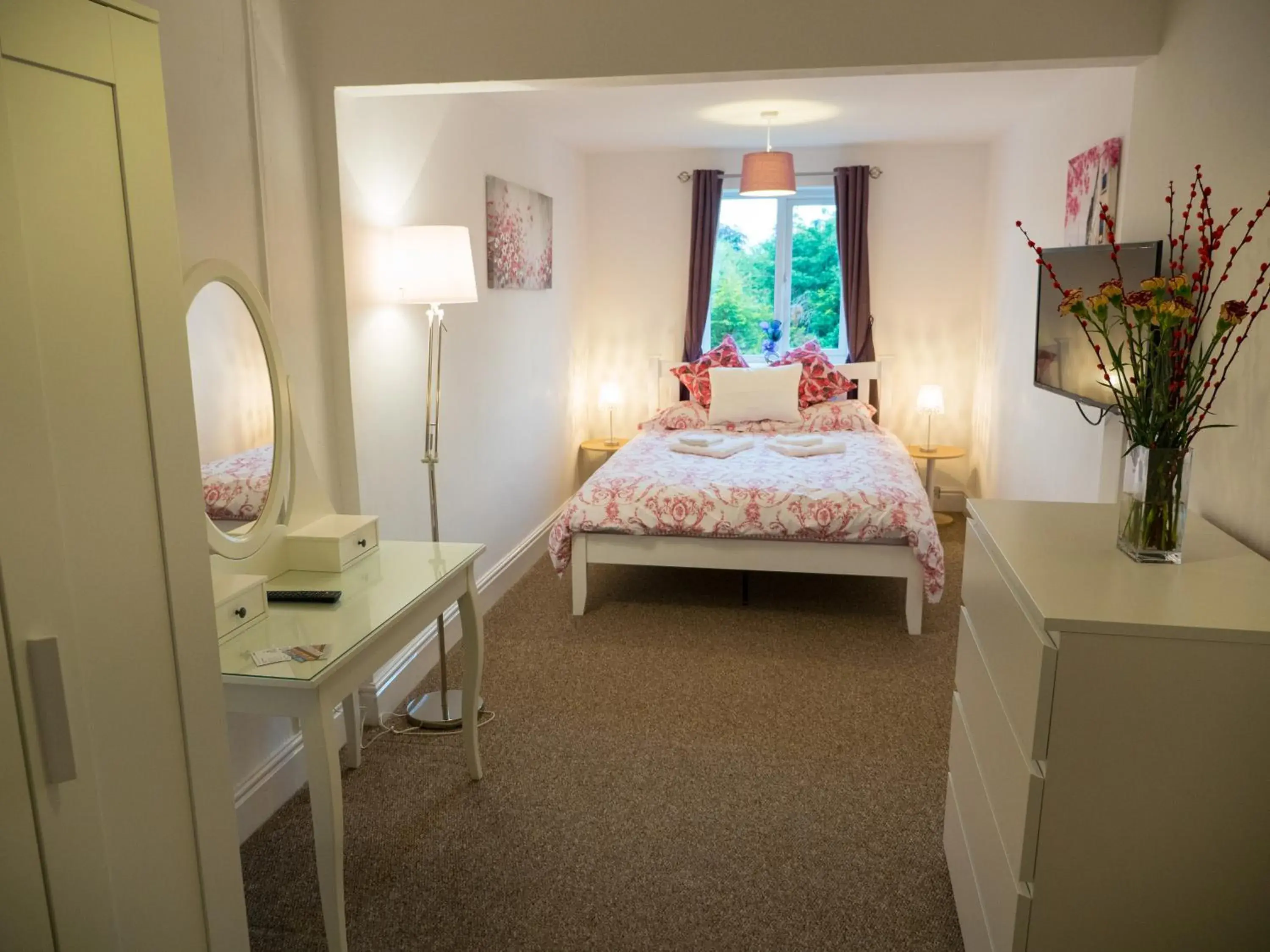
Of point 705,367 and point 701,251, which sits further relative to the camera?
point 701,251

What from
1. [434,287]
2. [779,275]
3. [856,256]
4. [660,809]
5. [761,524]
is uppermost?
[856,256]

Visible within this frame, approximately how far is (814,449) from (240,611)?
3.10 metres

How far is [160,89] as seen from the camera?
118 centimetres

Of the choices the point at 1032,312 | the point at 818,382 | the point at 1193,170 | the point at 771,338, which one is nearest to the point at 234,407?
the point at 1193,170

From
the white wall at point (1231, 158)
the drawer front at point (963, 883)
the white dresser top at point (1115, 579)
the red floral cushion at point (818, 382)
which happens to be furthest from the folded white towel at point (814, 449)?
the white dresser top at point (1115, 579)

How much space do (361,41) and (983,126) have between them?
11.7ft

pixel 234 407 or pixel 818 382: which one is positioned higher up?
pixel 234 407

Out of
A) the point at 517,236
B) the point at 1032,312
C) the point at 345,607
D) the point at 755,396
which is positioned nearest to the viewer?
the point at 345,607

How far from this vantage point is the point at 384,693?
3094mm

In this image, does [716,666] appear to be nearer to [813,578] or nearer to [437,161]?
[813,578]

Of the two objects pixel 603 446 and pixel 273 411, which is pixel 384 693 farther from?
pixel 603 446

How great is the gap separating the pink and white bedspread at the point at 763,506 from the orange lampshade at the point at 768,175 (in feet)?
5.16

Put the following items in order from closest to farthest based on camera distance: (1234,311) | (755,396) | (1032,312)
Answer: (1234,311) < (1032,312) < (755,396)

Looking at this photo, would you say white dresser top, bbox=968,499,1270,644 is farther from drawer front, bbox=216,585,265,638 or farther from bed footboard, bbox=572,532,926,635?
bed footboard, bbox=572,532,926,635
